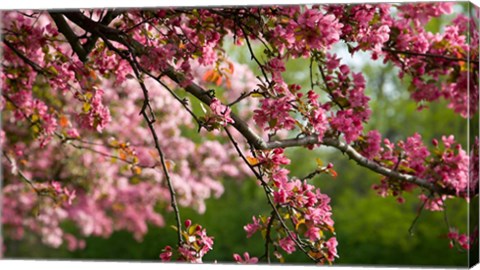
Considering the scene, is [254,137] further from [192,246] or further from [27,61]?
[27,61]

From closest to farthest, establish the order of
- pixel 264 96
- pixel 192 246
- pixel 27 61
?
pixel 264 96 → pixel 192 246 → pixel 27 61

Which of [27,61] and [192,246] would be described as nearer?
[192,246]

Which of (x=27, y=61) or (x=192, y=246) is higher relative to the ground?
(x=27, y=61)

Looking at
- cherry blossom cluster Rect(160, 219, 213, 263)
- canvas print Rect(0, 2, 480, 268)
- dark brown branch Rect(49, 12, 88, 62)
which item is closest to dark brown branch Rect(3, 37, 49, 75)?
canvas print Rect(0, 2, 480, 268)

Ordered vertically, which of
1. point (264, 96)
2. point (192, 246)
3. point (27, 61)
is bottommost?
point (192, 246)

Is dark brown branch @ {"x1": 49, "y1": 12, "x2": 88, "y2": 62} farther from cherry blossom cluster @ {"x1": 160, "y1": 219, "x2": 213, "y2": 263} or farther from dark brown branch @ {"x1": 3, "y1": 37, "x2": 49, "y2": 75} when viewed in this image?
cherry blossom cluster @ {"x1": 160, "y1": 219, "x2": 213, "y2": 263}

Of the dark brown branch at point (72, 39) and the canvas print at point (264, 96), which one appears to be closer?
the canvas print at point (264, 96)

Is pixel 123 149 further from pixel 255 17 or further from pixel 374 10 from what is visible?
pixel 374 10

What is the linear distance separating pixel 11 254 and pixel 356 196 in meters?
4.46

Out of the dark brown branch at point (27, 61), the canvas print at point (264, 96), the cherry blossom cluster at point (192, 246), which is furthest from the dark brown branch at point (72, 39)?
the cherry blossom cluster at point (192, 246)

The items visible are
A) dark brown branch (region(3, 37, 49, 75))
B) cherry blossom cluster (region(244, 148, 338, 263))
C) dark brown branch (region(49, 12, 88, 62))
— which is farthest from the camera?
dark brown branch (region(3, 37, 49, 75))

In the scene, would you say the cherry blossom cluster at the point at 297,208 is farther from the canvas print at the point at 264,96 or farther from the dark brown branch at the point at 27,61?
the dark brown branch at the point at 27,61

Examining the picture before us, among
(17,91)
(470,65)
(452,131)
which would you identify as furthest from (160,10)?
(452,131)

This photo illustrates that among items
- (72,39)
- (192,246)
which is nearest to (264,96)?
(192,246)
